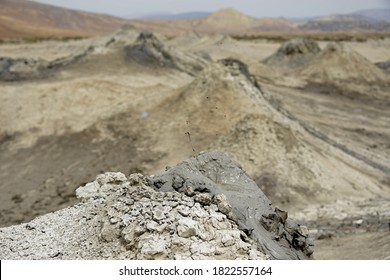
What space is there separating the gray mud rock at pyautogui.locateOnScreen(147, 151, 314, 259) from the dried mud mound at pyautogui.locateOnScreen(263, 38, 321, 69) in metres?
32.4

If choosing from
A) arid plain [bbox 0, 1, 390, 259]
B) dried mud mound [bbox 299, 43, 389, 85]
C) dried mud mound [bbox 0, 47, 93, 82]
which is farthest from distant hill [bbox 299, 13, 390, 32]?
dried mud mound [bbox 0, 47, 93, 82]

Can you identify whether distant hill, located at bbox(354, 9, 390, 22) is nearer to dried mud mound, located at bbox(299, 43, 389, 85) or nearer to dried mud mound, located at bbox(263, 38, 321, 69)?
dried mud mound, located at bbox(299, 43, 389, 85)

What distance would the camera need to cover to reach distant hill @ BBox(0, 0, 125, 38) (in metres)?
69.6

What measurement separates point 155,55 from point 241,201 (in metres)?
26.0

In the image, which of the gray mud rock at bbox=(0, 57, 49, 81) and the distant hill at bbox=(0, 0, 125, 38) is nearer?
the gray mud rock at bbox=(0, 57, 49, 81)

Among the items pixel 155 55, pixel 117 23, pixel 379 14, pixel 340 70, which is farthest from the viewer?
pixel 117 23

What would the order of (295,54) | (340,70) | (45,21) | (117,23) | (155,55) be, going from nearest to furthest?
(155,55), (340,70), (295,54), (45,21), (117,23)

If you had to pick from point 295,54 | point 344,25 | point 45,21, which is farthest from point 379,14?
point 344,25

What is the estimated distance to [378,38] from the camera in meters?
66.0

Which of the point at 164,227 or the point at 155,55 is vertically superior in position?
the point at 155,55

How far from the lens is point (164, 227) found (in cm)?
652

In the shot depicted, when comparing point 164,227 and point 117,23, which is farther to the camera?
point 117,23

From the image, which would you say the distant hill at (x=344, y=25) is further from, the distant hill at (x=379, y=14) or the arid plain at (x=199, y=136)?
the distant hill at (x=379, y=14)

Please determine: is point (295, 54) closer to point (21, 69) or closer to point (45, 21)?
point (21, 69)
